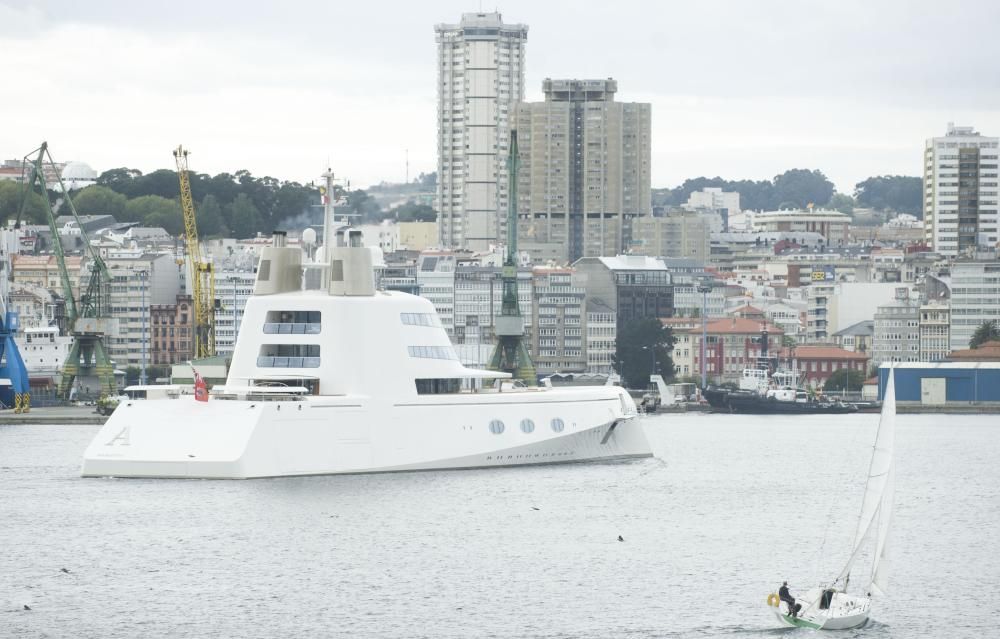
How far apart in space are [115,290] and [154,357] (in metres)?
9.93

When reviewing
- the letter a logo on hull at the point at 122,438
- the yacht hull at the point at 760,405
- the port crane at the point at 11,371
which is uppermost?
the letter a logo on hull at the point at 122,438

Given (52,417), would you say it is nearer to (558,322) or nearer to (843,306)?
(558,322)

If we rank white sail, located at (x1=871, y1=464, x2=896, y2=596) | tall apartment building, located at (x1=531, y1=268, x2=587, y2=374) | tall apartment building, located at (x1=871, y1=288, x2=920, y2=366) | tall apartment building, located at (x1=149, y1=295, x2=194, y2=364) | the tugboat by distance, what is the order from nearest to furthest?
white sail, located at (x1=871, y1=464, x2=896, y2=596) → the tugboat → tall apartment building, located at (x1=149, y1=295, x2=194, y2=364) → tall apartment building, located at (x1=531, y1=268, x2=587, y2=374) → tall apartment building, located at (x1=871, y1=288, x2=920, y2=366)

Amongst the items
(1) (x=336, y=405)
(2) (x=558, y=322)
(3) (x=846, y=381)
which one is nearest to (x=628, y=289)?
(2) (x=558, y=322)

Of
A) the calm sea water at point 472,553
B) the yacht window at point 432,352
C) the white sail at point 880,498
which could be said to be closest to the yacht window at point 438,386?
the yacht window at point 432,352

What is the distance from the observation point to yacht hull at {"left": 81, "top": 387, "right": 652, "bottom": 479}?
180ft

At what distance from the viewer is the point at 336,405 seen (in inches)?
2211

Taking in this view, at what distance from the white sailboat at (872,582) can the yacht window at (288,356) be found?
2115cm

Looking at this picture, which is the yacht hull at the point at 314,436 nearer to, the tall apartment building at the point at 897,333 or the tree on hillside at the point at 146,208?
the tall apartment building at the point at 897,333

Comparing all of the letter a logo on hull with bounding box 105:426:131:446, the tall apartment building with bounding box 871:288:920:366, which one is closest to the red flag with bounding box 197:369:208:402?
the letter a logo on hull with bounding box 105:426:131:446

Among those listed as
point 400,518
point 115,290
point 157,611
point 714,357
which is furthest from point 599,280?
point 157,611

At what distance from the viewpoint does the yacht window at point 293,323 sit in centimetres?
5806

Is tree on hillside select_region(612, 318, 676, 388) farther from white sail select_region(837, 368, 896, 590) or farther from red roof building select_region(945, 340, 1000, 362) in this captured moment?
white sail select_region(837, 368, 896, 590)

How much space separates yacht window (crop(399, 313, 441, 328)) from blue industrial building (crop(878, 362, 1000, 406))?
77043 millimetres
